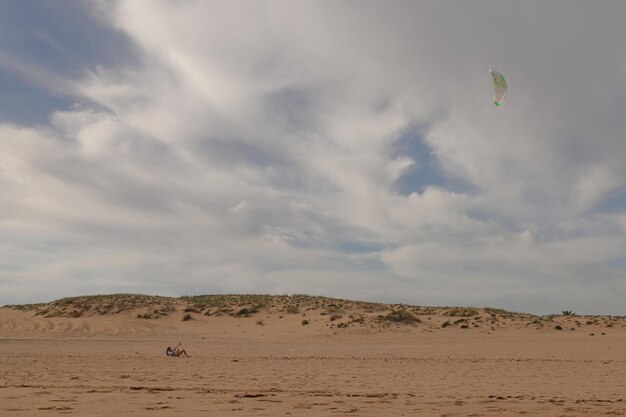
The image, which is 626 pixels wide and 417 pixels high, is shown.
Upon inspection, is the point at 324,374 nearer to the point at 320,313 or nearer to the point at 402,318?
the point at 402,318

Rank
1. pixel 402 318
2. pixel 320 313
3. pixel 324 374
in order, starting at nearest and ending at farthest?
1. pixel 324 374
2. pixel 402 318
3. pixel 320 313

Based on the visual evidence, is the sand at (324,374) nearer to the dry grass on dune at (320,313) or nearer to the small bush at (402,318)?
the small bush at (402,318)

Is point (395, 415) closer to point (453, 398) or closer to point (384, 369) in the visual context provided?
point (453, 398)

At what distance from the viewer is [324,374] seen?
15016 mm

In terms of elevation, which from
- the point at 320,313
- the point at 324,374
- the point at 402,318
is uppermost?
the point at 320,313

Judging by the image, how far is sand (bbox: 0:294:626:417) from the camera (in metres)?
8.92

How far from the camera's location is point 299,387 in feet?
39.0

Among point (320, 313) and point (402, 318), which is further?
point (320, 313)

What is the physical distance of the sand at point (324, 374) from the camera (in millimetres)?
8922

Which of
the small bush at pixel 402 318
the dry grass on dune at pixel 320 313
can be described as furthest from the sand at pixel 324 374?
the dry grass on dune at pixel 320 313

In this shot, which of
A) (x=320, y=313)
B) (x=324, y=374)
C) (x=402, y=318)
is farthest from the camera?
(x=320, y=313)

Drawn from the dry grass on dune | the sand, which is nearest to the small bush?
the dry grass on dune

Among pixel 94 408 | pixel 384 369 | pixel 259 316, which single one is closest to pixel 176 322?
pixel 259 316

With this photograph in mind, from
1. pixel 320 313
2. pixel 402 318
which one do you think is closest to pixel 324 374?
pixel 402 318
